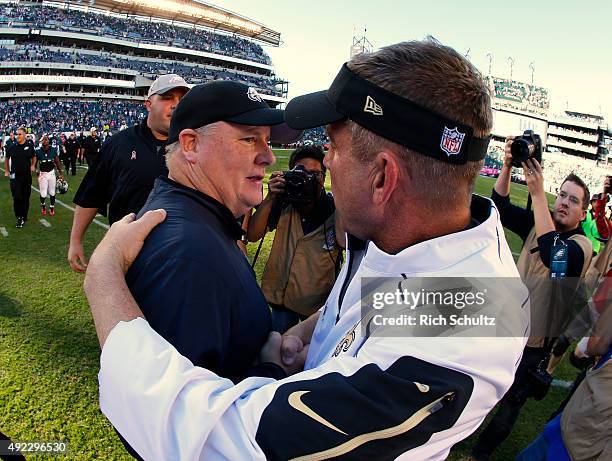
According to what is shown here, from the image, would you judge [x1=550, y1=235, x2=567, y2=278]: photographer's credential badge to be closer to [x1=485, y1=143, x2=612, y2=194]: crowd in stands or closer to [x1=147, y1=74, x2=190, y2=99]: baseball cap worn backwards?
[x1=147, y1=74, x2=190, y2=99]: baseball cap worn backwards

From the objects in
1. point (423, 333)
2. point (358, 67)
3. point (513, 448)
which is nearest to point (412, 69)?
point (358, 67)

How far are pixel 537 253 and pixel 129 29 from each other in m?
69.0

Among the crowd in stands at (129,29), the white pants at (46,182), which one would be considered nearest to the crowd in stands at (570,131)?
the crowd in stands at (129,29)

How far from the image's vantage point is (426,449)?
0.97 m

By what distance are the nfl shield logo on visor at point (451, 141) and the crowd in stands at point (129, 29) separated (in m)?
63.8

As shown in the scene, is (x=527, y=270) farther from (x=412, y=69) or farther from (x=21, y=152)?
(x=21, y=152)

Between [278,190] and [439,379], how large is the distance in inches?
115

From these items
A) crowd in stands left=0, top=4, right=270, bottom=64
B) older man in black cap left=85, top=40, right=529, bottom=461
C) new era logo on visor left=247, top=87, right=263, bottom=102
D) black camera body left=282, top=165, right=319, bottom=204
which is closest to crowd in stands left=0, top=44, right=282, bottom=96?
crowd in stands left=0, top=4, right=270, bottom=64

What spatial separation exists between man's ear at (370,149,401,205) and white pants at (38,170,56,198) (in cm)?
1141

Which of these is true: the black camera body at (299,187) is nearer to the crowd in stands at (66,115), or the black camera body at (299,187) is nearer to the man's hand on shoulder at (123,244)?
the man's hand on shoulder at (123,244)

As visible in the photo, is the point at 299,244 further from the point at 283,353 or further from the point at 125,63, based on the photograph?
the point at 125,63

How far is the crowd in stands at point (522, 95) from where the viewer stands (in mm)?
86706

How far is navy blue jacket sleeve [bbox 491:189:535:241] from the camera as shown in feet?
12.4

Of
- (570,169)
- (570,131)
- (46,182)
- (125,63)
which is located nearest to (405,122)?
(46,182)
